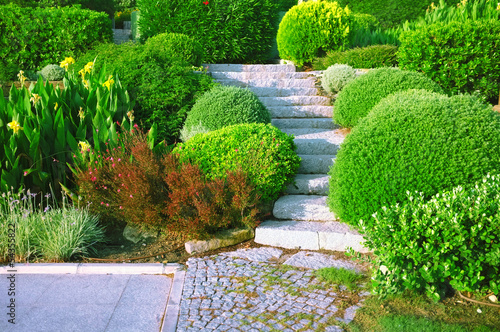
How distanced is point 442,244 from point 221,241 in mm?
2268

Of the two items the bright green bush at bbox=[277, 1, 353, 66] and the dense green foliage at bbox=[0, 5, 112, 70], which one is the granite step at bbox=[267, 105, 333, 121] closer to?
the bright green bush at bbox=[277, 1, 353, 66]

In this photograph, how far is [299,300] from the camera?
3588mm

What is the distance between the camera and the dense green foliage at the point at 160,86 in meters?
6.89

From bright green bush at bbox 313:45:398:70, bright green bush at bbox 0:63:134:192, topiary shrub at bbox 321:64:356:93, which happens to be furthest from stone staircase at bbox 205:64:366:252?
bright green bush at bbox 0:63:134:192

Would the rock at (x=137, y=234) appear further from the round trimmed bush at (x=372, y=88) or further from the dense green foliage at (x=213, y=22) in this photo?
the dense green foliage at (x=213, y=22)

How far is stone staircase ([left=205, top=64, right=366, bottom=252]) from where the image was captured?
4723 mm

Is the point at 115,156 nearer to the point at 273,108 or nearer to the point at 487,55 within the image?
the point at 273,108

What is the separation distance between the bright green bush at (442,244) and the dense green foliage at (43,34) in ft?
27.5

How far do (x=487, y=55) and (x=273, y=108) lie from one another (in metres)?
3.57

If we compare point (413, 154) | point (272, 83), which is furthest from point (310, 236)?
point (272, 83)

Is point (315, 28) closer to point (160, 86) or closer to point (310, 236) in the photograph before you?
point (160, 86)

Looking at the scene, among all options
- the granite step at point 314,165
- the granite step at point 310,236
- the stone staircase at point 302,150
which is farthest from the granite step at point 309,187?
the granite step at point 310,236

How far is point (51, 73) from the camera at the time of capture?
8.89 m

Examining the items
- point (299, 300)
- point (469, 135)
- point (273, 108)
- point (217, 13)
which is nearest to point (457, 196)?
point (469, 135)
